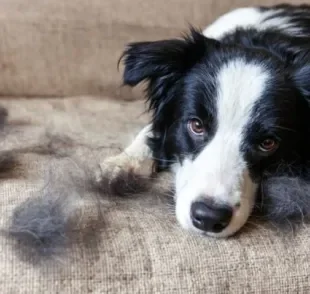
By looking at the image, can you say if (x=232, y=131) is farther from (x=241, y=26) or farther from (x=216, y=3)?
(x=216, y=3)

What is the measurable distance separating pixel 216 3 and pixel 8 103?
80 cm

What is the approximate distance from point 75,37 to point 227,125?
871 mm

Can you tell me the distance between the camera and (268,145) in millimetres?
1395

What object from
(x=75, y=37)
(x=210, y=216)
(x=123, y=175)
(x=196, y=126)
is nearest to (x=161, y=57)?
(x=196, y=126)

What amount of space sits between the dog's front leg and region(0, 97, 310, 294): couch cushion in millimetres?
47

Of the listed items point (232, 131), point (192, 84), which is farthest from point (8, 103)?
point (232, 131)

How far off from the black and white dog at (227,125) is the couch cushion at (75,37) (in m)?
0.53

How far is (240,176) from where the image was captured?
1.32 m

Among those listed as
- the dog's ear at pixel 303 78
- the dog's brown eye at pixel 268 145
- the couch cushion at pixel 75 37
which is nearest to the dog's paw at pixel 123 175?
the dog's brown eye at pixel 268 145

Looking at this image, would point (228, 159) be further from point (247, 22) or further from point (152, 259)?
point (247, 22)

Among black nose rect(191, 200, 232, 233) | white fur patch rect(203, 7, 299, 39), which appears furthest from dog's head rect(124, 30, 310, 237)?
white fur patch rect(203, 7, 299, 39)

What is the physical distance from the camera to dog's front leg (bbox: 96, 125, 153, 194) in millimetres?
1371

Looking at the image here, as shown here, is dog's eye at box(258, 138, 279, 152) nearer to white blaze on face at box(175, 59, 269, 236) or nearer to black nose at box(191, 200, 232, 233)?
white blaze on face at box(175, 59, 269, 236)

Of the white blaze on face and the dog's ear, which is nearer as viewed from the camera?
the white blaze on face
